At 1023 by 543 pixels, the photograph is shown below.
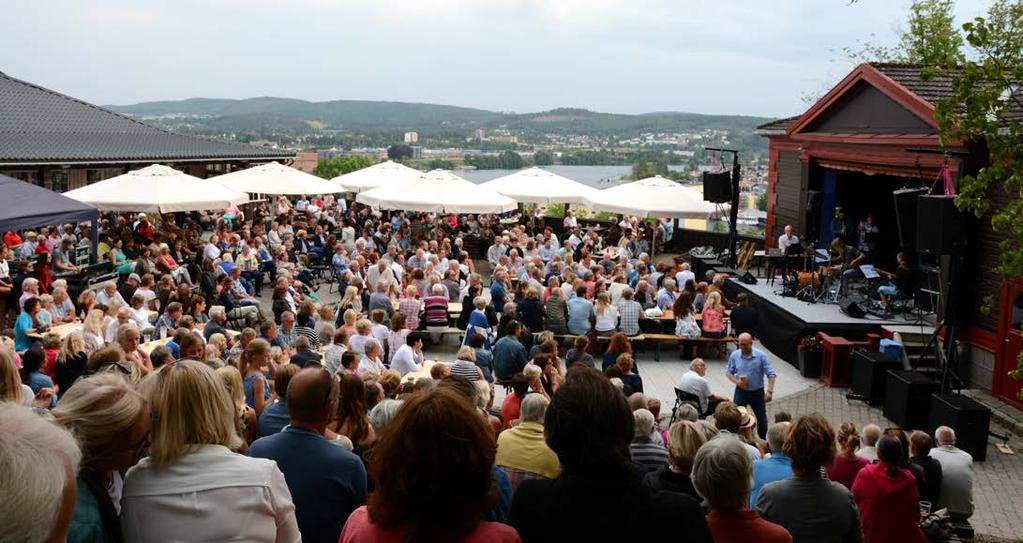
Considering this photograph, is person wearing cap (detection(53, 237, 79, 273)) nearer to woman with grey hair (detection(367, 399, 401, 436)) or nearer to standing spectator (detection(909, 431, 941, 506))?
woman with grey hair (detection(367, 399, 401, 436))

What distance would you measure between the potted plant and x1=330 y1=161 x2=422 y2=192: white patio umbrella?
12617mm

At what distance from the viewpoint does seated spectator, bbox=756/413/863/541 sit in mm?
4242

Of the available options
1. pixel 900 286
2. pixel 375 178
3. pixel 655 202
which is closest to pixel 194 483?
pixel 900 286

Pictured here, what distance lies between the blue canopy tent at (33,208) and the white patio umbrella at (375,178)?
32.7 ft

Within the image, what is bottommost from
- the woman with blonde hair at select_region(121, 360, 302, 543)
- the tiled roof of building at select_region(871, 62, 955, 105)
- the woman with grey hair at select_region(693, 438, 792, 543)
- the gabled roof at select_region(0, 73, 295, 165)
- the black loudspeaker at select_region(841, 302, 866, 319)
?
the black loudspeaker at select_region(841, 302, 866, 319)

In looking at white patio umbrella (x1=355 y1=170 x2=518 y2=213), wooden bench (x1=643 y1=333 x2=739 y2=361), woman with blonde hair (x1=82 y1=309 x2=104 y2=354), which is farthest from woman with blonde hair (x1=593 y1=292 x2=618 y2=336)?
woman with blonde hair (x1=82 y1=309 x2=104 y2=354)

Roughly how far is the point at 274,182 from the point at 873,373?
15124 millimetres

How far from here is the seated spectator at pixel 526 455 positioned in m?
4.69

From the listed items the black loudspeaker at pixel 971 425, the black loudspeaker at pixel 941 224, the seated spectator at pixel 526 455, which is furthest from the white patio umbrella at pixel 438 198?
the seated spectator at pixel 526 455

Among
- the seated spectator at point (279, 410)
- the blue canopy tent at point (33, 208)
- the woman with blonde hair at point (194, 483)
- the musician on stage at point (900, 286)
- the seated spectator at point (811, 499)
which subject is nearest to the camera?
the woman with blonde hair at point (194, 483)

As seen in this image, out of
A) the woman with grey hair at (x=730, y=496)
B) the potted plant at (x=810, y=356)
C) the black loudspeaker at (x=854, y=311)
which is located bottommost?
the potted plant at (x=810, y=356)

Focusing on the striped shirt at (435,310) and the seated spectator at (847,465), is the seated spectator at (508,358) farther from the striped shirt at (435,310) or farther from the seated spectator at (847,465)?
the seated spectator at (847,465)

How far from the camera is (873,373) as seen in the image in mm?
11859

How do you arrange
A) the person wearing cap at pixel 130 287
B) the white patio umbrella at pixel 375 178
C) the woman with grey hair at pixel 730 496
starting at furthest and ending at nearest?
the white patio umbrella at pixel 375 178
the person wearing cap at pixel 130 287
the woman with grey hair at pixel 730 496
